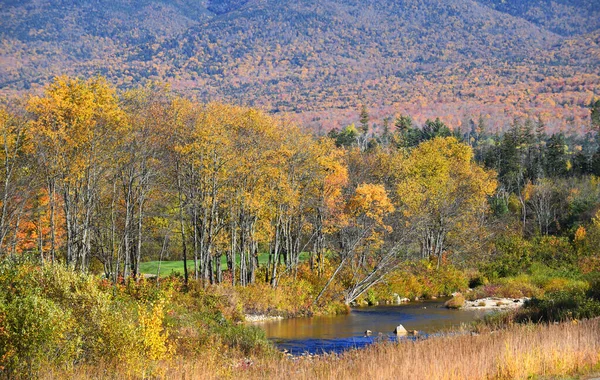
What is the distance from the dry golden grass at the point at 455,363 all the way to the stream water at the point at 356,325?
9.51 metres

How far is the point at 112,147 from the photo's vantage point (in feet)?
107

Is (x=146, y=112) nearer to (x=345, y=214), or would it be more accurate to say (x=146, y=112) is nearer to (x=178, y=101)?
(x=178, y=101)

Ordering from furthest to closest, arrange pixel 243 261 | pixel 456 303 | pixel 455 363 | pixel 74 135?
pixel 456 303 < pixel 243 261 < pixel 74 135 < pixel 455 363

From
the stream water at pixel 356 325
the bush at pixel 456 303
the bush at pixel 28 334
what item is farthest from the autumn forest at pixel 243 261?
the bush at pixel 456 303

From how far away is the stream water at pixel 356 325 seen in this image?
27188mm

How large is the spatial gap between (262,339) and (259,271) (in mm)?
19387

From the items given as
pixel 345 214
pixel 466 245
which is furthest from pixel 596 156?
pixel 345 214

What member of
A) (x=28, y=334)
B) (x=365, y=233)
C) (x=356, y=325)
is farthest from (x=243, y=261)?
(x=28, y=334)

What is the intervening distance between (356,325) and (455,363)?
66.0 feet

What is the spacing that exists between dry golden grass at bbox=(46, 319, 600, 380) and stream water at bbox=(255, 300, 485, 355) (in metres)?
9.51

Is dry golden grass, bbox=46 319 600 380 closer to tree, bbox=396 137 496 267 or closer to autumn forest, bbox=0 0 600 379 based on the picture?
autumn forest, bbox=0 0 600 379

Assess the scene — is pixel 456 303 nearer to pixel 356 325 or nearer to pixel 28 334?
pixel 356 325

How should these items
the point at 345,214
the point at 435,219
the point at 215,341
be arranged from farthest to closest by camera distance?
the point at 435,219
the point at 345,214
the point at 215,341

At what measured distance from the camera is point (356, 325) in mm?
33188
